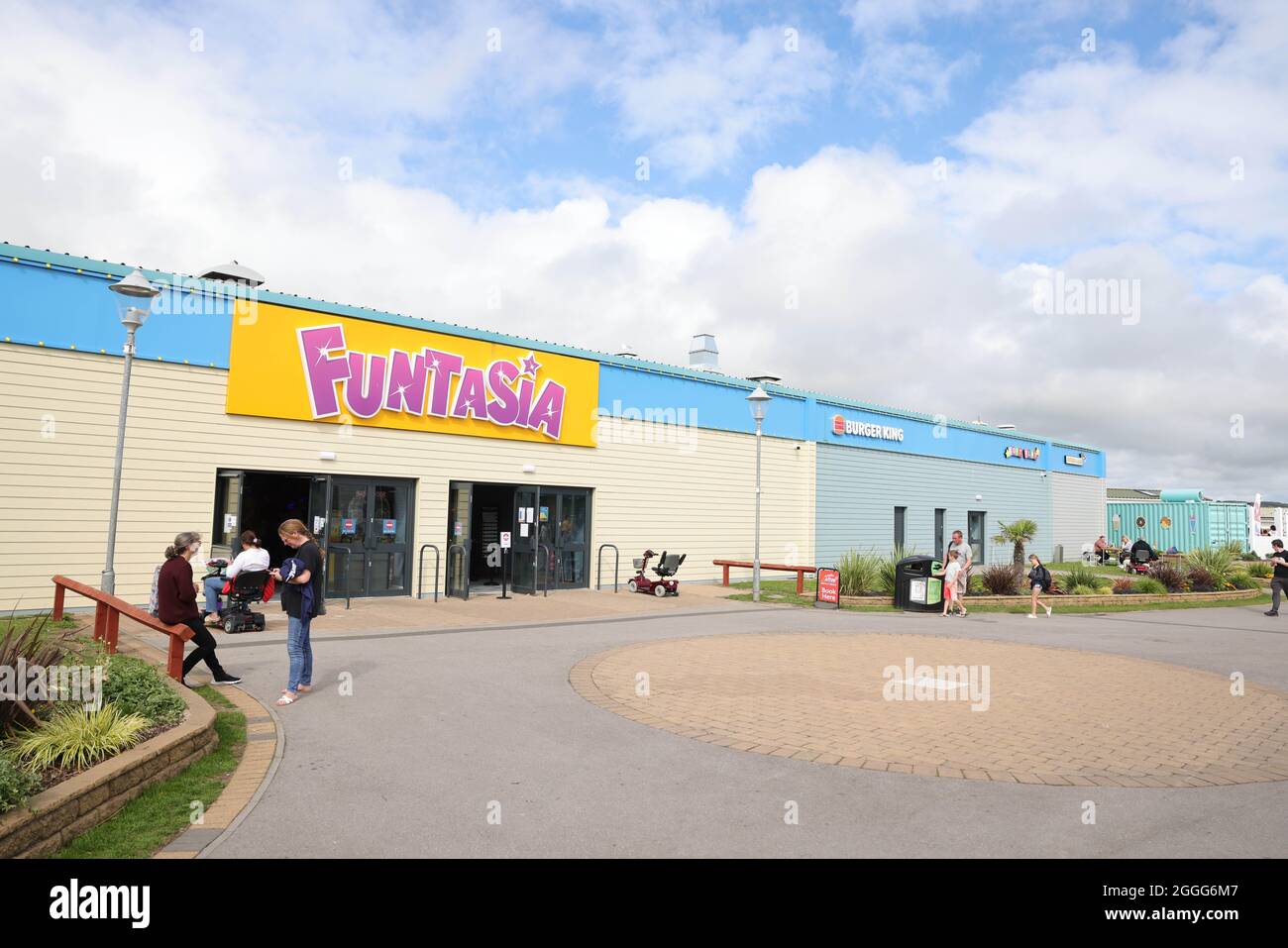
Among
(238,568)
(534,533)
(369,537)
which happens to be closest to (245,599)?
(238,568)

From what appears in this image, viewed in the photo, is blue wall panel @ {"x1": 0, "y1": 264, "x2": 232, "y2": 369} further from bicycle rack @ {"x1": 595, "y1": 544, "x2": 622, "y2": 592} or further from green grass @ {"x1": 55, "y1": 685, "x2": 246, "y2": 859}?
green grass @ {"x1": 55, "y1": 685, "x2": 246, "y2": 859}

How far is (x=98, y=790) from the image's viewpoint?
462 centimetres

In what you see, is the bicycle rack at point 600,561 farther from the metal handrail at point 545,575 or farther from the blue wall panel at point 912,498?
the blue wall panel at point 912,498

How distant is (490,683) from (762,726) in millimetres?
2972

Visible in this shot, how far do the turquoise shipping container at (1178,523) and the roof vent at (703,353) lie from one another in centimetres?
3079

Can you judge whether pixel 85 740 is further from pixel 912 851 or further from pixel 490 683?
pixel 912 851

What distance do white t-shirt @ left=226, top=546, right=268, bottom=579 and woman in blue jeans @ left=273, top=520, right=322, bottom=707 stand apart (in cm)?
342

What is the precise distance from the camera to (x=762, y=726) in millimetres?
7133

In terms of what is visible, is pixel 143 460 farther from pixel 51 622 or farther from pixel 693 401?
pixel 693 401

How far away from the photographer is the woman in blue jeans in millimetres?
7578

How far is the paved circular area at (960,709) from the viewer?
620cm

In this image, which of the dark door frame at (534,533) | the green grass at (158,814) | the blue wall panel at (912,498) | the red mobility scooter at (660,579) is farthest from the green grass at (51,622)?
the blue wall panel at (912,498)

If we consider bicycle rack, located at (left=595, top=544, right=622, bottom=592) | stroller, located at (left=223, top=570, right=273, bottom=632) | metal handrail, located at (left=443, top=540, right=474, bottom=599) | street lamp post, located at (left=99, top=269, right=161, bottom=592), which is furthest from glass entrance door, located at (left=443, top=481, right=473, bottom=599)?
street lamp post, located at (left=99, top=269, right=161, bottom=592)
